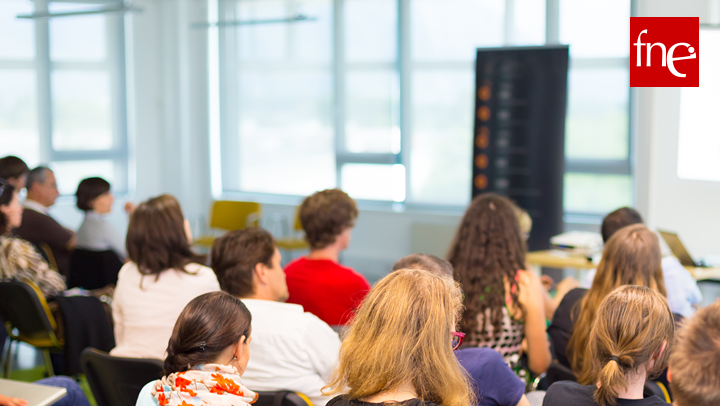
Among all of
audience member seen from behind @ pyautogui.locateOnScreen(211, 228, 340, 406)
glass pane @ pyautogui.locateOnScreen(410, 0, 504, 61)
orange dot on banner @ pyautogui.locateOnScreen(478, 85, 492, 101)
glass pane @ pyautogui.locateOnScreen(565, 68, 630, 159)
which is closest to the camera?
audience member seen from behind @ pyautogui.locateOnScreen(211, 228, 340, 406)

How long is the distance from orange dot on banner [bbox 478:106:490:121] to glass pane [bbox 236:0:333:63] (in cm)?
207

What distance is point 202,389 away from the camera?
153 cm

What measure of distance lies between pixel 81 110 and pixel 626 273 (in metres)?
6.29

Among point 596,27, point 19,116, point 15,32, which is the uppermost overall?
point 15,32

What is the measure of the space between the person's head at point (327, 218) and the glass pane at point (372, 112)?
11.7 feet

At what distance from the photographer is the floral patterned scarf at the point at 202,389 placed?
59.4 inches

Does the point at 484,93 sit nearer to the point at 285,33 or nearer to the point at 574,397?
the point at 285,33

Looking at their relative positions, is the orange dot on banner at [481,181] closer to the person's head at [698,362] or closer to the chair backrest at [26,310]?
the chair backrest at [26,310]

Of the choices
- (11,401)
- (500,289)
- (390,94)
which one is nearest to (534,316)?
(500,289)

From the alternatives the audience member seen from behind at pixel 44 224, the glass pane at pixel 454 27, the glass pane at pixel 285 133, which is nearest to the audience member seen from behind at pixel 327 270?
the audience member seen from behind at pixel 44 224

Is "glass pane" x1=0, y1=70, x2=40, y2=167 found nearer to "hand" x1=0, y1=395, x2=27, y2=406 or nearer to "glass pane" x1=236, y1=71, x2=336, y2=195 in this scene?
"glass pane" x1=236, y1=71, x2=336, y2=195

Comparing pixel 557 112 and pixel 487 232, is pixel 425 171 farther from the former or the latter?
pixel 487 232

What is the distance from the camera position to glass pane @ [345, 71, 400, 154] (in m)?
6.48


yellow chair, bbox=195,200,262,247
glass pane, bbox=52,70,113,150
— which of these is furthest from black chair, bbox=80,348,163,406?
glass pane, bbox=52,70,113,150
